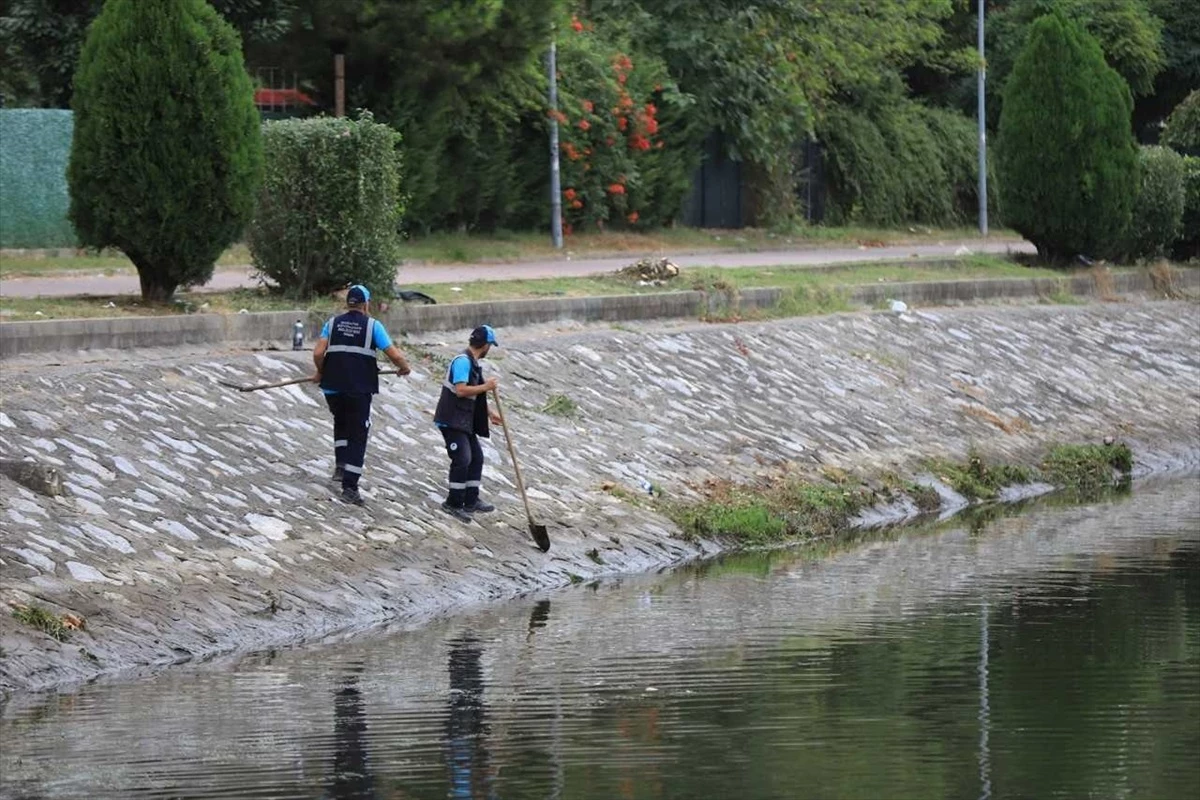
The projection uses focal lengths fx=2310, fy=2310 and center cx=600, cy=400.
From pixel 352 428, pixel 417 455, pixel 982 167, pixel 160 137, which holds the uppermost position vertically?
pixel 160 137

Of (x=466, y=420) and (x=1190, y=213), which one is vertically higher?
(x=1190, y=213)

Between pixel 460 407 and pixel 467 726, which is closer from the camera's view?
pixel 467 726

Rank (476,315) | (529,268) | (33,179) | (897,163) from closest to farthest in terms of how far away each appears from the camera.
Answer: (476,315) < (33,179) < (529,268) < (897,163)

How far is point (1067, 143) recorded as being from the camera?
32438 mm

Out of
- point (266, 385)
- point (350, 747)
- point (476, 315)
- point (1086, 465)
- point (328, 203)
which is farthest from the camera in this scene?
point (1086, 465)

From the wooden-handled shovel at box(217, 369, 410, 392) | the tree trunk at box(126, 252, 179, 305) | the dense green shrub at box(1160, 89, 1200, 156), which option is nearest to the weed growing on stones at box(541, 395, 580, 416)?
the wooden-handled shovel at box(217, 369, 410, 392)

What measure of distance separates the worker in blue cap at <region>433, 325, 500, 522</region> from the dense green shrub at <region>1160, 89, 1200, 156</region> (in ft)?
83.2

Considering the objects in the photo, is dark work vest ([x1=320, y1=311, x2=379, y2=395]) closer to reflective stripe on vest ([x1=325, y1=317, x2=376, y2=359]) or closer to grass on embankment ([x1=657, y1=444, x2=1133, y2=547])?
reflective stripe on vest ([x1=325, y1=317, x2=376, y2=359])

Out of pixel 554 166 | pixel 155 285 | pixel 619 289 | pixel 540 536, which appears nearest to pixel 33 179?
pixel 619 289

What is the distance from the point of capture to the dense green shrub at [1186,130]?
128ft

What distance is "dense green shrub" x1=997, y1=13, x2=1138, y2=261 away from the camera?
32.3 m

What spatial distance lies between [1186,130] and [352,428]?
86.8 ft

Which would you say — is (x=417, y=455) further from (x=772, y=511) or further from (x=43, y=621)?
(x=43, y=621)

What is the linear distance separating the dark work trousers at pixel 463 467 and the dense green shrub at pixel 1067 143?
58.9 ft
